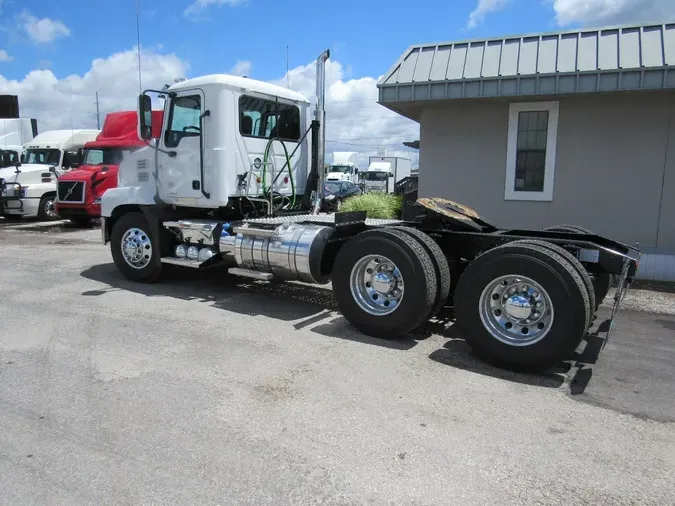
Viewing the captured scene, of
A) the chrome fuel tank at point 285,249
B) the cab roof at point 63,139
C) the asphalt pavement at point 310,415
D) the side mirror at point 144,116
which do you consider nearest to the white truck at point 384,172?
the cab roof at point 63,139

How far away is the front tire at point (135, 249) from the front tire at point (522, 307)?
4860 mm

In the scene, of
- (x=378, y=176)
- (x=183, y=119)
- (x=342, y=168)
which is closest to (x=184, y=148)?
(x=183, y=119)

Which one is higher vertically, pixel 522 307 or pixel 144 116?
pixel 144 116

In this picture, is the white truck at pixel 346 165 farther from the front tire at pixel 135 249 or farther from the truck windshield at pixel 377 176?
the front tire at pixel 135 249

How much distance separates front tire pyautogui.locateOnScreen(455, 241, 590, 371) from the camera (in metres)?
4.44

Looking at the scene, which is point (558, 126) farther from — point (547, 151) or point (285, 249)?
point (285, 249)

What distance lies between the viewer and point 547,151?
962 cm

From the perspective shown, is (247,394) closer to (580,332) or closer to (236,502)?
Result: (236,502)

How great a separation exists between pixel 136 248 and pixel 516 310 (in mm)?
5695

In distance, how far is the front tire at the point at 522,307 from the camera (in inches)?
175

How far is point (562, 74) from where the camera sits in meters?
8.32

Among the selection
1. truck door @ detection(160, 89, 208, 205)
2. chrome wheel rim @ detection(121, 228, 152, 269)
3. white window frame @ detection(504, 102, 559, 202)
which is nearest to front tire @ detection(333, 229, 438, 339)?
truck door @ detection(160, 89, 208, 205)

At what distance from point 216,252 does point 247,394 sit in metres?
3.60

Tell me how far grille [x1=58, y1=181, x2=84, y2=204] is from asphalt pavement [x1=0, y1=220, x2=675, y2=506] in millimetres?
9939
